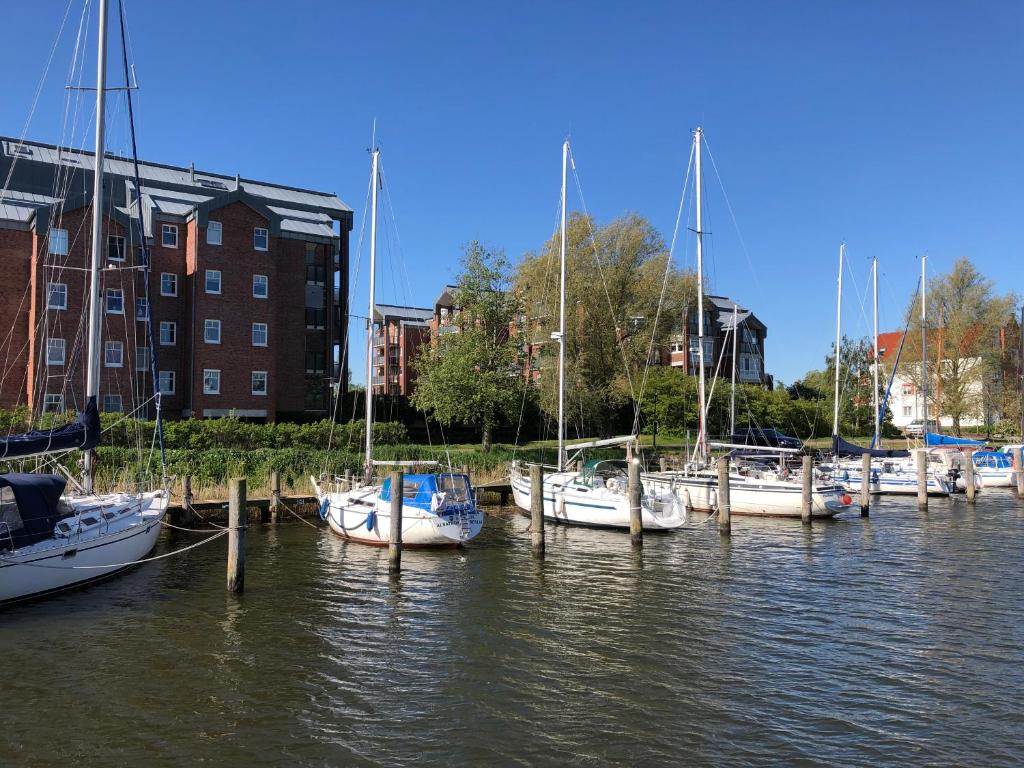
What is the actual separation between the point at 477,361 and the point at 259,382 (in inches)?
581

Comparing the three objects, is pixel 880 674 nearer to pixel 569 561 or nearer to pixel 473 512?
pixel 569 561

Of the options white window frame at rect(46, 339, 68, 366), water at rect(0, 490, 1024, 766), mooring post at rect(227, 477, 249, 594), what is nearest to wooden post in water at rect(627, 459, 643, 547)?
water at rect(0, 490, 1024, 766)

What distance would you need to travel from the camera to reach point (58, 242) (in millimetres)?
46656

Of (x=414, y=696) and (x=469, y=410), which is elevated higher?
(x=469, y=410)

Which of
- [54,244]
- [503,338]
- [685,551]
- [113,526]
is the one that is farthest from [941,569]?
[54,244]

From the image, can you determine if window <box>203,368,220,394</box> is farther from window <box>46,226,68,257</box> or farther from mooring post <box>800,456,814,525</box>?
mooring post <box>800,456,814,525</box>

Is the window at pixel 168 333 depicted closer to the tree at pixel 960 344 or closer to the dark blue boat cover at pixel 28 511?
the dark blue boat cover at pixel 28 511

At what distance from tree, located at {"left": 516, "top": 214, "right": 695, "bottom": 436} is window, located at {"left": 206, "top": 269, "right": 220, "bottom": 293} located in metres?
20.7

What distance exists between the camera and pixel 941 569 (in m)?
23.1

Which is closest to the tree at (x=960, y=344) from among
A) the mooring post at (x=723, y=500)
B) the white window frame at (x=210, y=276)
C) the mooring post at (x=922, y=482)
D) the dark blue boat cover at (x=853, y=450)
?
the dark blue boat cover at (x=853, y=450)

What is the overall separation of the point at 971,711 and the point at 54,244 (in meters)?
50.0

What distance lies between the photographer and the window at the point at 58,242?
46438 millimetres

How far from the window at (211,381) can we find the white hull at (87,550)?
90.1 feet

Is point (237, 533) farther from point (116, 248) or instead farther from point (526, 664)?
point (116, 248)
